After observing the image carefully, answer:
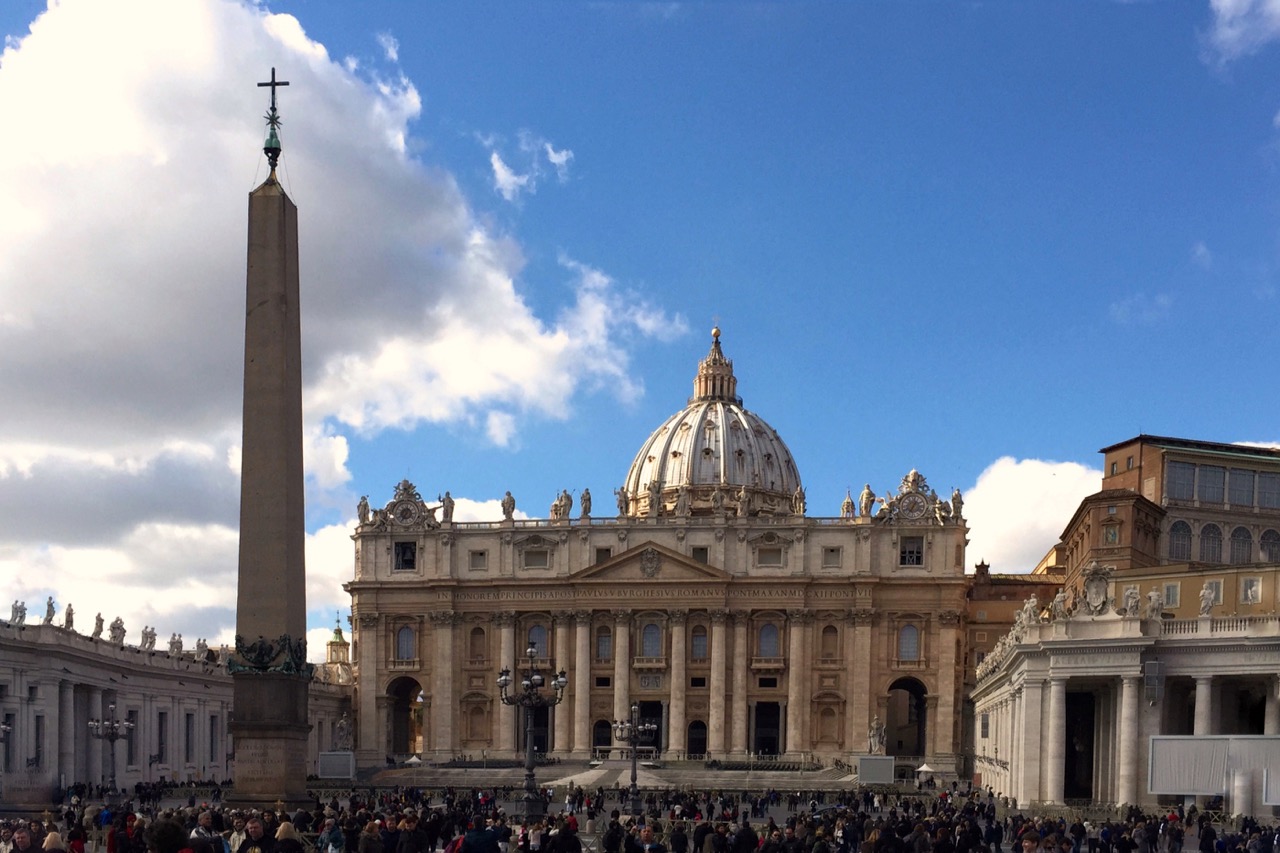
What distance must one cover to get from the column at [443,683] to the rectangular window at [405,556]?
3.29 m

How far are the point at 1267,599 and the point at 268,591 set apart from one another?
33405 millimetres

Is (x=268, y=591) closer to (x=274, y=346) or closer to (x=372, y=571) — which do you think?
(x=274, y=346)

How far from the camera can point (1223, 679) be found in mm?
41812

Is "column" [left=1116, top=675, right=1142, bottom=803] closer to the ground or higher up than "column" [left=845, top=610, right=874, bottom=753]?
higher up

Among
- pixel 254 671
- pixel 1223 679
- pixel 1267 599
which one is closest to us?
pixel 254 671

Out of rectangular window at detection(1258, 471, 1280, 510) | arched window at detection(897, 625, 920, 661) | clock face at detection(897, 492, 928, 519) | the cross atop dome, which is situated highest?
the cross atop dome

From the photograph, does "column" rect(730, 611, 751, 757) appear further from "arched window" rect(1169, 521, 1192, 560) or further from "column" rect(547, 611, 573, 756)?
"arched window" rect(1169, 521, 1192, 560)

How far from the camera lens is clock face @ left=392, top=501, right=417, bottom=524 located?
92.9 metres

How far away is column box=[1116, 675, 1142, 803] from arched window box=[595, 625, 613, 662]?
1959 inches

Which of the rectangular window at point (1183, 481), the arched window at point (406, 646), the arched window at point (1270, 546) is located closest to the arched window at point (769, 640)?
the arched window at point (406, 646)

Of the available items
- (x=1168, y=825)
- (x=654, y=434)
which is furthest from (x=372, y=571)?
(x=1168, y=825)

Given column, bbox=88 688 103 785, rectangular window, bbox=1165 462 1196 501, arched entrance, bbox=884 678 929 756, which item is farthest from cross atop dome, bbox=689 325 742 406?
column, bbox=88 688 103 785

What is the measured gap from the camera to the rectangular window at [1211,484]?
70.4 meters

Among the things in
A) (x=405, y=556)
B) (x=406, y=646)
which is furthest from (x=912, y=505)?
(x=406, y=646)
